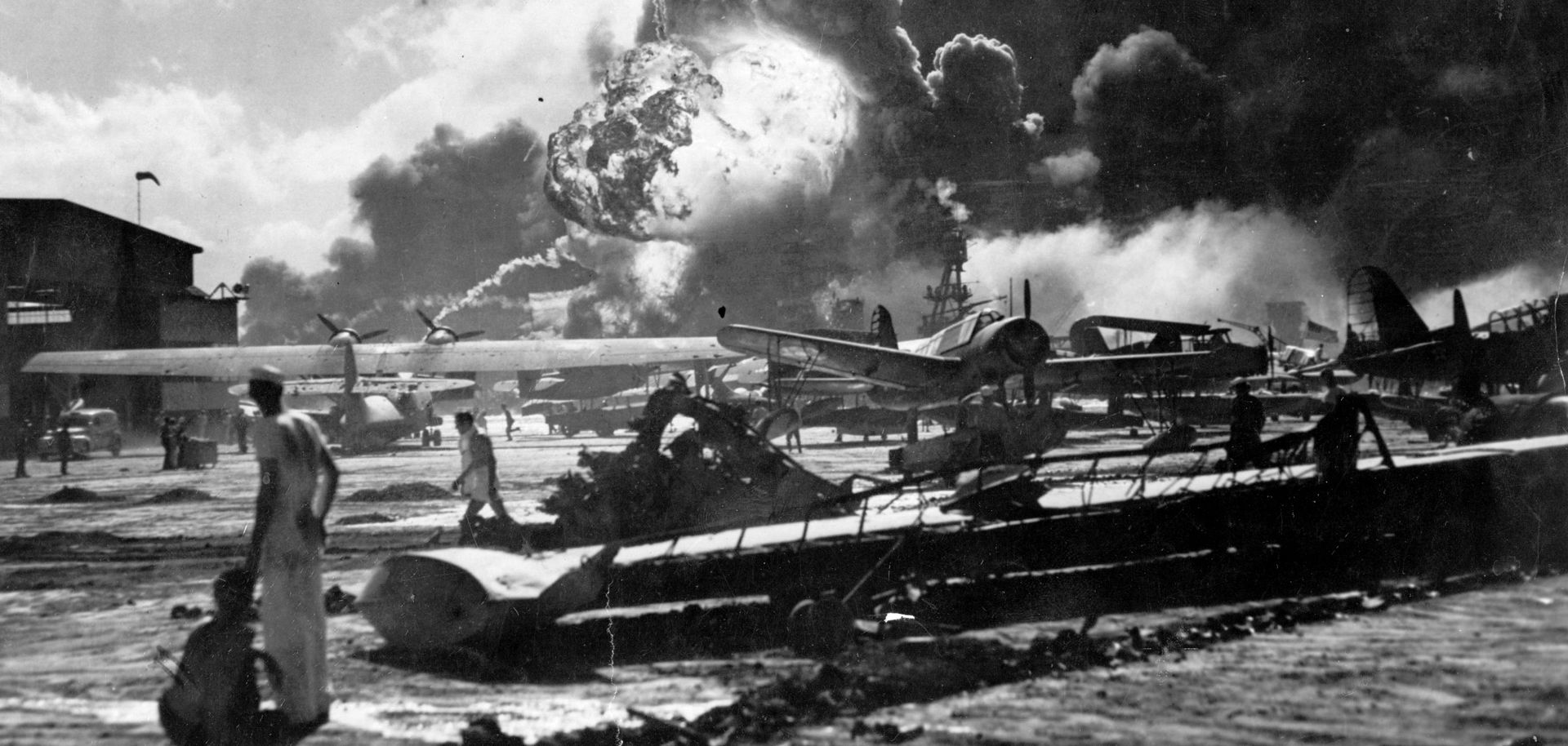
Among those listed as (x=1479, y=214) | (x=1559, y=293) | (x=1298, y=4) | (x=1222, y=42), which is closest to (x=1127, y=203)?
(x=1222, y=42)

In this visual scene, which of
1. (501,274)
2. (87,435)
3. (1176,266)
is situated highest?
(501,274)

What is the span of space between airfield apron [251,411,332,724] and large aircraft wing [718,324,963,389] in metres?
8.12

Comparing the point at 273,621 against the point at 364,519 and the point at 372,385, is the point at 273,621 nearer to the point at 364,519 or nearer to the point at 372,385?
the point at 364,519

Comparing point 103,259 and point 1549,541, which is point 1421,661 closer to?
point 1549,541

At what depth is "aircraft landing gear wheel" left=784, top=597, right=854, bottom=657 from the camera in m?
4.94

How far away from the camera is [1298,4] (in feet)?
35.9

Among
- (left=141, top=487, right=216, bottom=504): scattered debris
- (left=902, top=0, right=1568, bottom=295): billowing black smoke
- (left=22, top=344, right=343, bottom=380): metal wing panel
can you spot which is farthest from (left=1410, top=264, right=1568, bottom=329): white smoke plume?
(left=22, top=344, right=343, bottom=380): metal wing panel

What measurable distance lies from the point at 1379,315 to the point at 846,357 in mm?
8019

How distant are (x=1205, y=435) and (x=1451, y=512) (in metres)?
8.30

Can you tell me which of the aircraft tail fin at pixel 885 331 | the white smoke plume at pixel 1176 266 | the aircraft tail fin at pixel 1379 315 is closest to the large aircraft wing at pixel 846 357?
the aircraft tail fin at pixel 885 331

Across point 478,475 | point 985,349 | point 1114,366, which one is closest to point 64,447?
point 478,475

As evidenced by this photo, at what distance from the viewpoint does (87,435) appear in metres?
24.9

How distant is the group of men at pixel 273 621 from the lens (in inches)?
139

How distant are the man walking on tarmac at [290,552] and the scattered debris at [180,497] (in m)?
11.9
